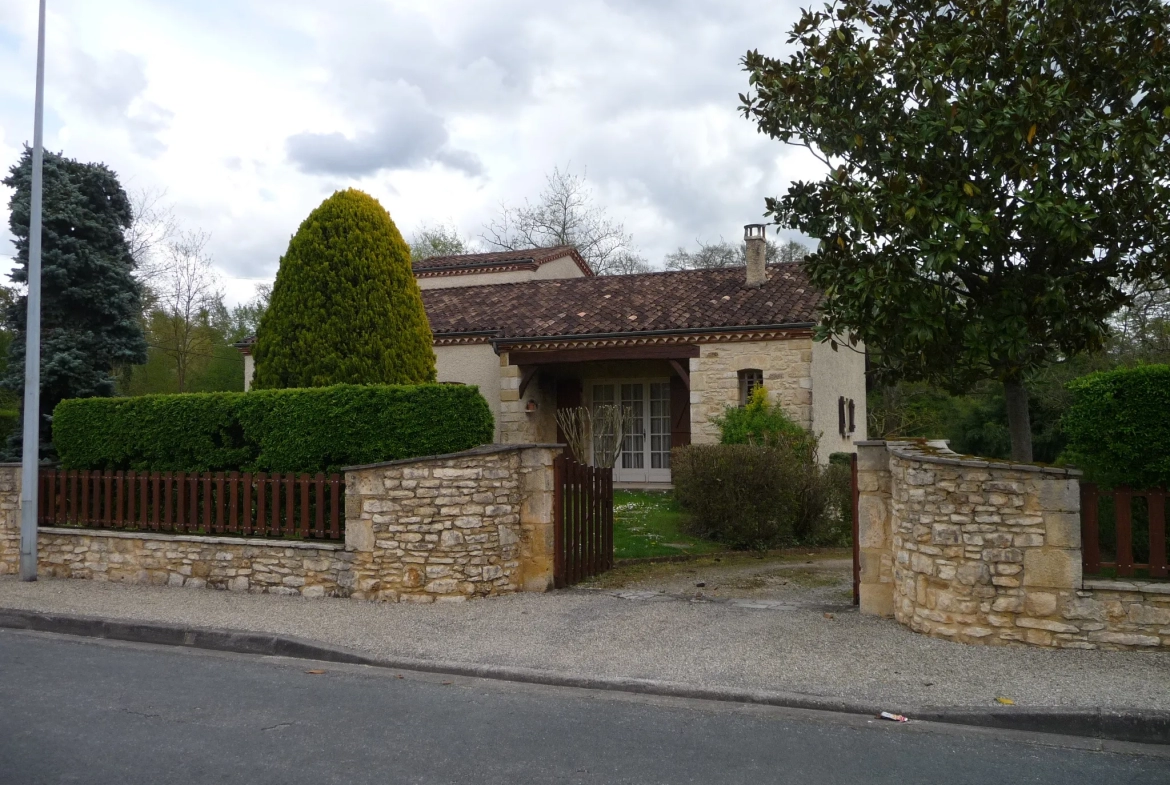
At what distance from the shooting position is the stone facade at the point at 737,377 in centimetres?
1673

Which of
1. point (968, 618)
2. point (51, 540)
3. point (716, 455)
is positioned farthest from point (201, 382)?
point (968, 618)

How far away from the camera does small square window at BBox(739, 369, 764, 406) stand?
56.7 feet

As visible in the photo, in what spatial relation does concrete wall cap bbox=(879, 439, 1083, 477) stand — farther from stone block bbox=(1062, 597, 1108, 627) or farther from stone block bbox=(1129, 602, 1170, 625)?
stone block bbox=(1129, 602, 1170, 625)

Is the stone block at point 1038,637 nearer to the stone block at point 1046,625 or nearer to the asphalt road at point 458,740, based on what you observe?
the stone block at point 1046,625

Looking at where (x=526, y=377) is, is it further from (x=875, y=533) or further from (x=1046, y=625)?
(x=1046, y=625)

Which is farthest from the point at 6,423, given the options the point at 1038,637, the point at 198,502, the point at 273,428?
the point at 1038,637

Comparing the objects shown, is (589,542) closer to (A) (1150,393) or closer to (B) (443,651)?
(B) (443,651)

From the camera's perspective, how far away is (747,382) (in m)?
17.4

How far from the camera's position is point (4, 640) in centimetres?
777

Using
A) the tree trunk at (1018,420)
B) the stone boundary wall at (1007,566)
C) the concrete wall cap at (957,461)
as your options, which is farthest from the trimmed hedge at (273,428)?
the tree trunk at (1018,420)

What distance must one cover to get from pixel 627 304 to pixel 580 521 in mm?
10242

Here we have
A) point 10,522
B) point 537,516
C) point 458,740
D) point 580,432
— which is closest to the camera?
point 458,740

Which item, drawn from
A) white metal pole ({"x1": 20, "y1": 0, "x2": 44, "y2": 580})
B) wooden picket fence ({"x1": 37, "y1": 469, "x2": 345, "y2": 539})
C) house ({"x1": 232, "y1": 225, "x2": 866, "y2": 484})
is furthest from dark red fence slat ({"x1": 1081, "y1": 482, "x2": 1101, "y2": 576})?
white metal pole ({"x1": 20, "y1": 0, "x2": 44, "y2": 580})

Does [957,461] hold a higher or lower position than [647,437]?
lower
